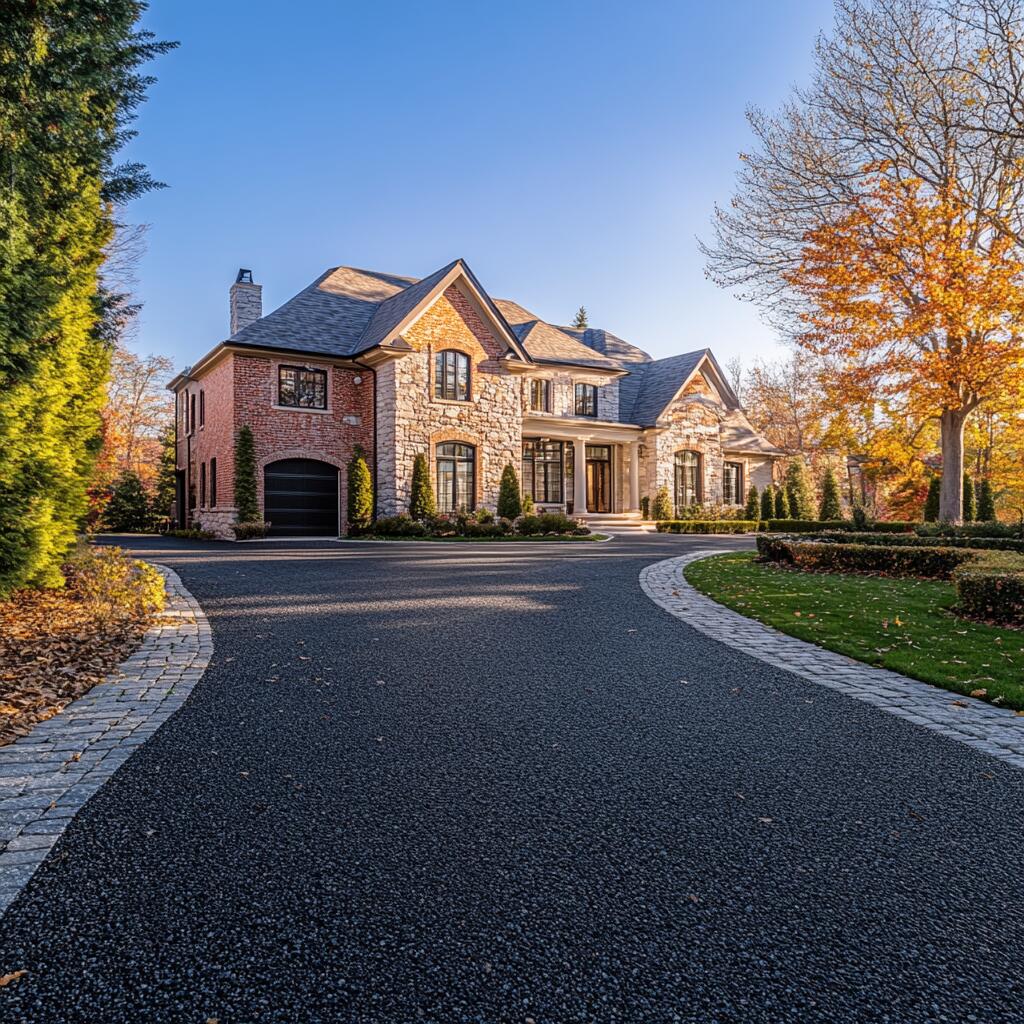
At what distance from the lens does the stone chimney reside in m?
24.6

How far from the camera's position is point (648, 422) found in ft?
92.4

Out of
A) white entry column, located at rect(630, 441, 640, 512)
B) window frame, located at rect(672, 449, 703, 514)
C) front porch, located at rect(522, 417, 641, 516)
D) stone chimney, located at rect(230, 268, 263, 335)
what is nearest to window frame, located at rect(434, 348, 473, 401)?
front porch, located at rect(522, 417, 641, 516)

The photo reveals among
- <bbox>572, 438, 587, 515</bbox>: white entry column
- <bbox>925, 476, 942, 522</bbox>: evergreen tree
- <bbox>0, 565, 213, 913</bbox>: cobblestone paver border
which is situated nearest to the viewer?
<bbox>0, 565, 213, 913</bbox>: cobblestone paver border

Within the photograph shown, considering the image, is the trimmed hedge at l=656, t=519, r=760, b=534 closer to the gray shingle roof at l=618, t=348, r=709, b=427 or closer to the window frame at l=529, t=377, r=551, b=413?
the gray shingle roof at l=618, t=348, r=709, b=427

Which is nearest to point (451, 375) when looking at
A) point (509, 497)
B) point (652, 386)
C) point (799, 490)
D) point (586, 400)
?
point (509, 497)

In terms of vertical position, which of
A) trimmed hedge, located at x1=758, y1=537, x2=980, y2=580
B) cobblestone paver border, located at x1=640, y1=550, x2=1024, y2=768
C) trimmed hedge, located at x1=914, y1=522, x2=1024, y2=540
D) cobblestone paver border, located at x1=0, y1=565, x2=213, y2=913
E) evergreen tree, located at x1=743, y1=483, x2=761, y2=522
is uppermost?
evergreen tree, located at x1=743, y1=483, x2=761, y2=522

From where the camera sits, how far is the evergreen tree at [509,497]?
74.0 feet

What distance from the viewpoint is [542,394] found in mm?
26438

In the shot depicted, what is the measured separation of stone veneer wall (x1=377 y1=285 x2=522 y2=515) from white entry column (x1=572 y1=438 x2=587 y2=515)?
11.2ft

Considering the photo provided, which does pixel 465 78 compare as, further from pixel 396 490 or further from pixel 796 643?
pixel 396 490

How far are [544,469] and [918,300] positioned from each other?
45.7 feet

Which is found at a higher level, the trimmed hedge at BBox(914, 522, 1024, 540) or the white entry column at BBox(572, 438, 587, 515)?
the white entry column at BBox(572, 438, 587, 515)

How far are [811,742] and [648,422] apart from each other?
2523 centimetres

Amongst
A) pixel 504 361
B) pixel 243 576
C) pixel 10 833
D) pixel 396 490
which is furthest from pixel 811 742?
pixel 504 361
